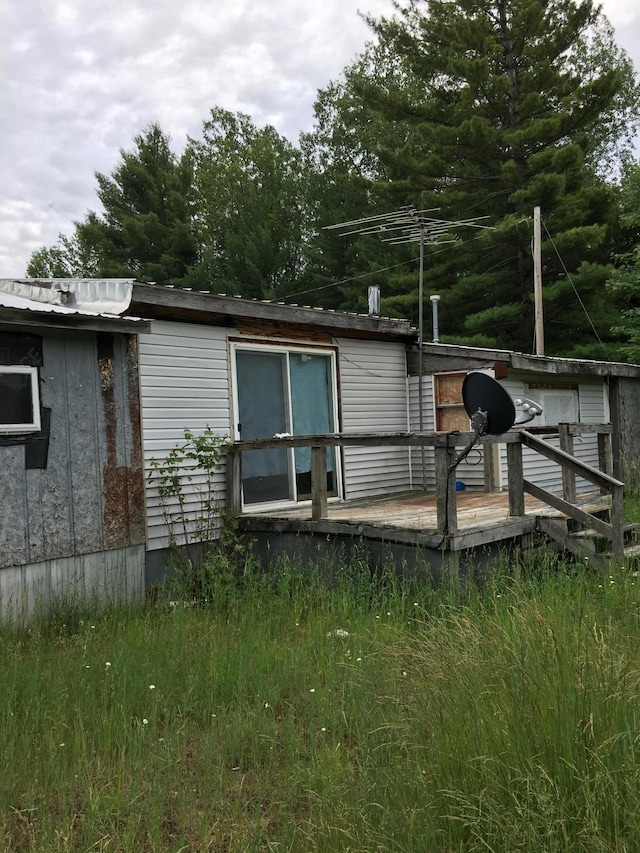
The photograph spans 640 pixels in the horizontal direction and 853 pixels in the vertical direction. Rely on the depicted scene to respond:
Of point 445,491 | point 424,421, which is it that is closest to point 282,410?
point 424,421

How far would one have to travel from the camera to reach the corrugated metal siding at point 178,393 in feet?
23.6

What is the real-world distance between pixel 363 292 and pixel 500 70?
7642 millimetres

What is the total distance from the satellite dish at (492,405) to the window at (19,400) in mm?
3808

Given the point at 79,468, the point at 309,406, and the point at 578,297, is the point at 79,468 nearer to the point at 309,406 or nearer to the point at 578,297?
the point at 309,406

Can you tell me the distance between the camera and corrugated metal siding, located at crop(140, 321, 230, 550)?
23.6ft

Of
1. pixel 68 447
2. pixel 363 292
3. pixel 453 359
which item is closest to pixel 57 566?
pixel 68 447

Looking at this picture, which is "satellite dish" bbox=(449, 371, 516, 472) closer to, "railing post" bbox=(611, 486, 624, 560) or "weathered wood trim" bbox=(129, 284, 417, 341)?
"railing post" bbox=(611, 486, 624, 560)

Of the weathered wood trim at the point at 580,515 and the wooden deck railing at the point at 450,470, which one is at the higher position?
the wooden deck railing at the point at 450,470

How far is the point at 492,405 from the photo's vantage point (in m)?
6.36

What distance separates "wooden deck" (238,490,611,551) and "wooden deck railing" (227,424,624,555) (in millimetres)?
134

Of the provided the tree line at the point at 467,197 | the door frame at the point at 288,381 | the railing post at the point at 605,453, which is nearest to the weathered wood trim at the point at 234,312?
the door frame at the point at 288,381

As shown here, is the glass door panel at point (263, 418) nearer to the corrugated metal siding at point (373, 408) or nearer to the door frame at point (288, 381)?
the door frame at point (288, 381)

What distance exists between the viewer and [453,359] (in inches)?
397

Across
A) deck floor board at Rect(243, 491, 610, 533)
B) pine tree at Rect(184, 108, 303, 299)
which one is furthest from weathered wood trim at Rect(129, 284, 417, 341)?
pine tree at Rect(184, 108, 303, 299)
